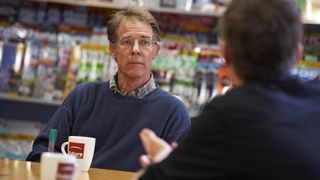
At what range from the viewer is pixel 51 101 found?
339 centimetres

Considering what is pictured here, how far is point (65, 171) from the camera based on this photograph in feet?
4.37

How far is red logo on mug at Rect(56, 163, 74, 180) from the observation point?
1.33 meters

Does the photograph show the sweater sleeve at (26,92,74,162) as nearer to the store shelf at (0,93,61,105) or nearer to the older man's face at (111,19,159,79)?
the older man's face at (111,19,159,79)

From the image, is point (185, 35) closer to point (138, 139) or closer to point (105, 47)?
point (105, 47)

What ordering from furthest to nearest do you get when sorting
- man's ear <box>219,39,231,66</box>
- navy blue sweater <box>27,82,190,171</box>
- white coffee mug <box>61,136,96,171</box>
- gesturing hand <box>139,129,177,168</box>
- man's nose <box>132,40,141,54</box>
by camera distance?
man's nose <box>132,40,141,54</box> < navy blue sweater <box>27,82,190,171</box> < white coffee mug <box>61,136,96,171</box> < gesturing hand <box>139,129,177,168</box> < man's ear <box>219,39,231,66</box>

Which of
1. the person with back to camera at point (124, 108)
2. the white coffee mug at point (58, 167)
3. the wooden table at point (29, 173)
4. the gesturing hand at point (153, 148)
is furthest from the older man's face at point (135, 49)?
the gesturing hand at point (153, 148)

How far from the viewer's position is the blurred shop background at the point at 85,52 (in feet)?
11.0

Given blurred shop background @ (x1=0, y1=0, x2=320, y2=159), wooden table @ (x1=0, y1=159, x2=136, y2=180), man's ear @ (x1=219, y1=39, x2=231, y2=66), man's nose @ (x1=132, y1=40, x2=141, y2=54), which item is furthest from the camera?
blurred shop background @ (x1=0, y1=0, x2=320, y2=159)

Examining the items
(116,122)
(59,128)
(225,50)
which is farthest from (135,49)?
(225,50)

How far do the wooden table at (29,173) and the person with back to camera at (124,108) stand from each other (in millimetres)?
254

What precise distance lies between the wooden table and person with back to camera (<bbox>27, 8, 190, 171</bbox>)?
25 centimetres

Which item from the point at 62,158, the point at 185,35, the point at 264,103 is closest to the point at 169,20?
the point at 185,35

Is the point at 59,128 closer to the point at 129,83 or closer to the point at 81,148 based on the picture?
the point at 129,83

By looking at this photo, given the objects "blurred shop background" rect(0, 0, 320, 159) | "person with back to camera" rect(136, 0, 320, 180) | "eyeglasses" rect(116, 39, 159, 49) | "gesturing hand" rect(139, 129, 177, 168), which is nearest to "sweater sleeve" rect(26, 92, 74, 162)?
"eyeglasses" rect(116, 39, 159, 49)
